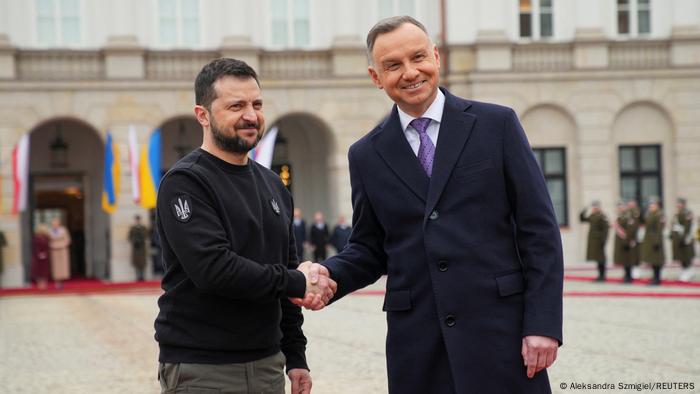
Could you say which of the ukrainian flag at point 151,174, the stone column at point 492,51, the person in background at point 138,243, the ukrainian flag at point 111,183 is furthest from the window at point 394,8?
the person in background at point 138,243

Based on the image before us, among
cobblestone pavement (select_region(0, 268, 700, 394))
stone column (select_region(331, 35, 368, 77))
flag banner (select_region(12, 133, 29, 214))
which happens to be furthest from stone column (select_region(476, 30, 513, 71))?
flag banner (select_region(12, 133, 29, 214))

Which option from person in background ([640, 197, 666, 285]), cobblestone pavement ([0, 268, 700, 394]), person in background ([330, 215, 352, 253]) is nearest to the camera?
cobblestone pavement ([0, 268, 700, 394])

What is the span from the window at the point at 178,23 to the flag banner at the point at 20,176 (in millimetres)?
4850

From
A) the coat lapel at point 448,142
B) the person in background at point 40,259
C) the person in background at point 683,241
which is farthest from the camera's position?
the person in background at point 40,259

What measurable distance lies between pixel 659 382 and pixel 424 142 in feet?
17.9

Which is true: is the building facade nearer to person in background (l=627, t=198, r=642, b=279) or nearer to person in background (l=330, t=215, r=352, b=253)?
person in background (l=330, t=215, r=352, b=253)

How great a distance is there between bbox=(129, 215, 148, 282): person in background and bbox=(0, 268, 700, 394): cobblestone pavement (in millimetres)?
7570

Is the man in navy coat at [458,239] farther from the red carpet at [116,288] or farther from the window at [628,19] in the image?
the window at [628,19]

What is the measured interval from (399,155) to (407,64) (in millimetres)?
398

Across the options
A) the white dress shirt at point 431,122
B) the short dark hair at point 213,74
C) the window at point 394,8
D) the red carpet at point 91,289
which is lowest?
the red carpet at point 91,289

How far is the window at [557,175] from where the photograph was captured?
29.1 m

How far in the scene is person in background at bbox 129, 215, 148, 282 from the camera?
2658 centimetres

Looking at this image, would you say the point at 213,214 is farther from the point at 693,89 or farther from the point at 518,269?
the point at 693,89

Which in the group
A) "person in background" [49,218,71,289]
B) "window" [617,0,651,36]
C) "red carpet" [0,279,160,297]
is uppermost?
"window" [617,0,651,36]
